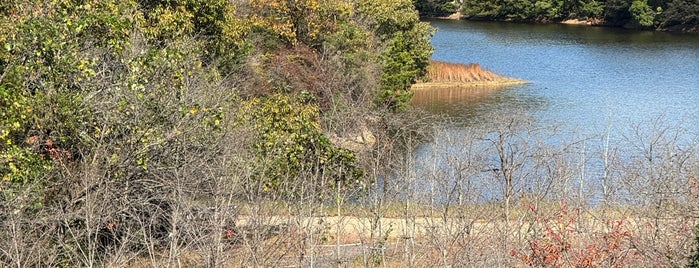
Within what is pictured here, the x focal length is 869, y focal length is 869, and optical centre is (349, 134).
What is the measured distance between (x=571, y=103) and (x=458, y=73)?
10875 mm

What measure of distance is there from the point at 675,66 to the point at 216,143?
4521cm

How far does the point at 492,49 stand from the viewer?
64.9m

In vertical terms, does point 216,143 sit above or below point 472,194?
above

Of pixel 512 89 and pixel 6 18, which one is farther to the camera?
pixel 512 89

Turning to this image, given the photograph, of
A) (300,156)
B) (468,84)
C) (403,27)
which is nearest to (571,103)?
(403,27)

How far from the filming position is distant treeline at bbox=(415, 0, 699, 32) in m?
76.1

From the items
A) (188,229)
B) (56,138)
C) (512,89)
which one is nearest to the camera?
(188,229)

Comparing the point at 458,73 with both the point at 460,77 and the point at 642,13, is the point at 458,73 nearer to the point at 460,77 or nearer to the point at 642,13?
the point at 460,77

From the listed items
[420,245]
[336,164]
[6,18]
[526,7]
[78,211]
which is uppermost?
[6,18]

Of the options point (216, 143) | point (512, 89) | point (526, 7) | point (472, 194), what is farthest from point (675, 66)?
point (216, 143)

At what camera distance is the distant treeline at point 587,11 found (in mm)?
76125

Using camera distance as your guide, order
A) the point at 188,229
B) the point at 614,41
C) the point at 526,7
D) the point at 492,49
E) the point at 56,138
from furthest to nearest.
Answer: the point at 526,7
the point at 614,41
the point at 492,49
the point at 56,138
the point at 188,229

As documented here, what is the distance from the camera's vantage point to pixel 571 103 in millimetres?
42094

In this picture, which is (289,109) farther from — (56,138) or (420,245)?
(56,138)
